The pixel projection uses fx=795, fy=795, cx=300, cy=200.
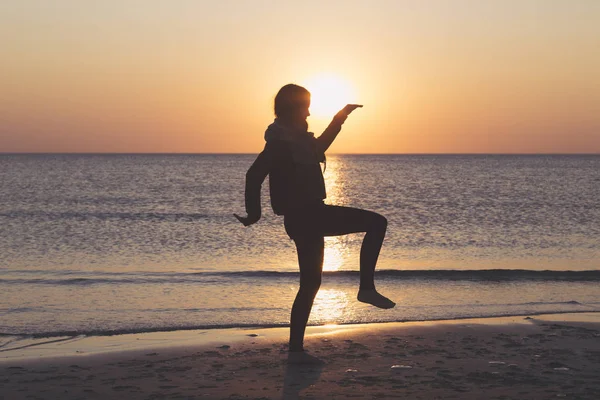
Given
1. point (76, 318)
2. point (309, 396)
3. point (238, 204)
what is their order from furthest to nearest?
1. point (238, 204)
2. point (76, 318)
3. point (309, 396)

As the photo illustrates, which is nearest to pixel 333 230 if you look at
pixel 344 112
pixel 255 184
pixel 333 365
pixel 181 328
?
pixel 255 184

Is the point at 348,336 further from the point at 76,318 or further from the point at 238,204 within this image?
the point at 238,204

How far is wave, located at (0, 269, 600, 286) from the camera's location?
14.3 m

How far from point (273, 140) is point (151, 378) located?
6.64 ft

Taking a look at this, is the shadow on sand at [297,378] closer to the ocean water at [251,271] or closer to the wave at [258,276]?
the ocean water at [251,271]

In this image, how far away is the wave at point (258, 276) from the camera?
14.3 meters

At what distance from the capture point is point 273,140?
6.07 m

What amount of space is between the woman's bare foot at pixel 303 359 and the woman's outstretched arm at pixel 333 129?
1.67 m

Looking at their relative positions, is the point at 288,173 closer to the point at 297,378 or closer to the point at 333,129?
the point at 333,129

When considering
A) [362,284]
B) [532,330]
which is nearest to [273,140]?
[362,284]

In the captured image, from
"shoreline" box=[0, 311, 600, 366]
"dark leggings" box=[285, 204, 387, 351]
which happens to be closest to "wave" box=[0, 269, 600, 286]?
"shoreline" box=[0, 311, 600, 366]

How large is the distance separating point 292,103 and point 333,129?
0.38 metres

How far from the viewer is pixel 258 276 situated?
15.2 metres

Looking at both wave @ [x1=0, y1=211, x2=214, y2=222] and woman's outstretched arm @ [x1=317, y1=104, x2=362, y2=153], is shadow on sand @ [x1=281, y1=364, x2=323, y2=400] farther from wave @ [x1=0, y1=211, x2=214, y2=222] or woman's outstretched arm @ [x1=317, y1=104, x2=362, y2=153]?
wave @ [x1=0, y1=211, x2=214, y2=222]
